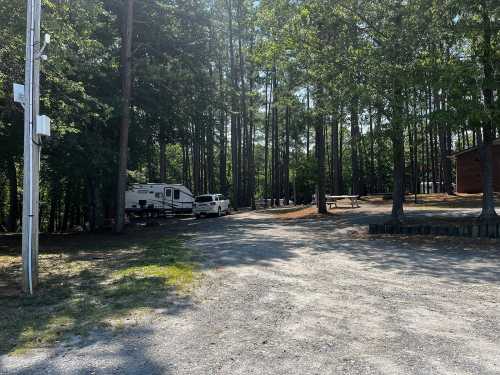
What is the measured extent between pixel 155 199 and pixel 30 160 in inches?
1096

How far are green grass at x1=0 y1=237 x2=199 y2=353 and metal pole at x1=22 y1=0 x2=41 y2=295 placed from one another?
57cm

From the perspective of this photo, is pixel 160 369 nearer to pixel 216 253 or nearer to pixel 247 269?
pixel 247 269

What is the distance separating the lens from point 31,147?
7688 mm

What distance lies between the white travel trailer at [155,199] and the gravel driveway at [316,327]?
84.4 feet

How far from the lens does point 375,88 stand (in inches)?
623

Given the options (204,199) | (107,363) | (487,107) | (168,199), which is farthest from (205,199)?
(107,363)

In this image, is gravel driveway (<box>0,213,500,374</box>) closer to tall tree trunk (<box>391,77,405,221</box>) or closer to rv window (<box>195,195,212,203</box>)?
tall tree trunk (<box>391,77,405,221</box>)

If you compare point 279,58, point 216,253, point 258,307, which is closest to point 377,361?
point 258,307

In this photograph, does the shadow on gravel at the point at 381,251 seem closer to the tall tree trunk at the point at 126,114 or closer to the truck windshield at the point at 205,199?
the tall tree trunk at the point at 126,114

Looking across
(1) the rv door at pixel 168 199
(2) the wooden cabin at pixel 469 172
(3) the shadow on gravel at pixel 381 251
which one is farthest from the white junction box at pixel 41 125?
(2) the wooden cabin at pixel 469 172

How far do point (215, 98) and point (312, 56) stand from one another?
7.32 meters

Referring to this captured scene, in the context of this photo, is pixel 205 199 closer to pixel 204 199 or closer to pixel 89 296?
pixel 204 199

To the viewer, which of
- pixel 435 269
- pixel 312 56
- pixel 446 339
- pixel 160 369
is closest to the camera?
pixel 160 369

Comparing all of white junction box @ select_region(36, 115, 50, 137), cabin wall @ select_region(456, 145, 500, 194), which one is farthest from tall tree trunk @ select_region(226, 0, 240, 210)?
white junction box @ select_region(36, 115, 50, 137)
